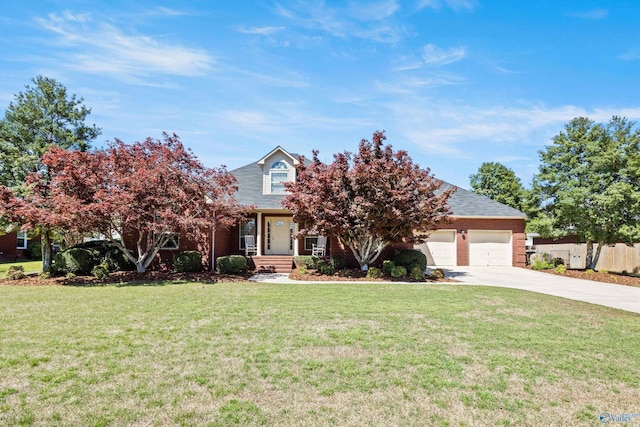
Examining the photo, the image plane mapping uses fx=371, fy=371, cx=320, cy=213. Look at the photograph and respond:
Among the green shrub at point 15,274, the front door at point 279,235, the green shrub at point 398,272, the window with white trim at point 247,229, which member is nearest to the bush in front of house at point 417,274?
the green shrub at point 398,272

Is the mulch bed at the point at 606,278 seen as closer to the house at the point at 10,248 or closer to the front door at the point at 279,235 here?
the front door at the point at 279,235

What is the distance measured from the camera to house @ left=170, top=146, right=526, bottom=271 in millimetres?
18312

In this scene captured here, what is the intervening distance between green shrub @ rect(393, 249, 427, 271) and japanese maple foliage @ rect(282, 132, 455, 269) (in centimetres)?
179

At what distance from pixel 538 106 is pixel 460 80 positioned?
410 centimetres

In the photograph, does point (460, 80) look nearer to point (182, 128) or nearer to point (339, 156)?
point (339, 156)

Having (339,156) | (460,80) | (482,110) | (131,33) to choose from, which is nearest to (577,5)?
(460,80)

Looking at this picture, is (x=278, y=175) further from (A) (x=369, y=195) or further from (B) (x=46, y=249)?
(B) (x=46, y=249)

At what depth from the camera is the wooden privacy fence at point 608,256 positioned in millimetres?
19125

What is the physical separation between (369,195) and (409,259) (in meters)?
4.33

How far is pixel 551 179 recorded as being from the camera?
19.2 meters

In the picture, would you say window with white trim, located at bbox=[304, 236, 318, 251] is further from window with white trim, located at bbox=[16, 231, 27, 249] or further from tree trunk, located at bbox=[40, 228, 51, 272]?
window with white trim, located at bbox=[16, 231, 27, 249]

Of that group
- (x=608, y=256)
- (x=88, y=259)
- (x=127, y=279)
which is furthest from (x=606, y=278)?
(x=88, y=259)

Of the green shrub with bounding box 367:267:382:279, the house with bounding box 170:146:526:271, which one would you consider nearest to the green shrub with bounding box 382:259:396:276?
the green shrub with bounding box 367:267:382:279

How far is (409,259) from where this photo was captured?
54.7 feet
